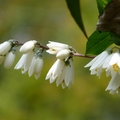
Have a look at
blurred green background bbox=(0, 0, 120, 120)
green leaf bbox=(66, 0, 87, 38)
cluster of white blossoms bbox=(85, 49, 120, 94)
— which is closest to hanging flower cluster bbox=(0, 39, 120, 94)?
cluster of white blossoms bbox=(85, 49, 120, 94)

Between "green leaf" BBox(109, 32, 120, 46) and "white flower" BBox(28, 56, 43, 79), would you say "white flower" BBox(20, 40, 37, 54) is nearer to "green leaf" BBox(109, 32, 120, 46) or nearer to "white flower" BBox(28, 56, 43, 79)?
"white flower" BBox(28, 56, 43, 79)

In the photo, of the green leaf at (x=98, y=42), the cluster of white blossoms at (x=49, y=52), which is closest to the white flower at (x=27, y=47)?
the cluster of white blossoms at (x=49, y=52)

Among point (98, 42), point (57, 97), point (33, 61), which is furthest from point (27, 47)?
point (57, 97)

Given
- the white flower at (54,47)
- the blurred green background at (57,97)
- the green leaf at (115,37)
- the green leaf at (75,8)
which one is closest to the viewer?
the green leaf at (115,37)

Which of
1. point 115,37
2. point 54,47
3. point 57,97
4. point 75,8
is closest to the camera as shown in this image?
point 115,37

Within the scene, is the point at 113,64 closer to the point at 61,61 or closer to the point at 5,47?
the point at 61,61

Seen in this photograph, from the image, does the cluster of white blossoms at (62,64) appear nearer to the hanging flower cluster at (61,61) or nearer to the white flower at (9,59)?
the hanging flower cluster at (61,61)
